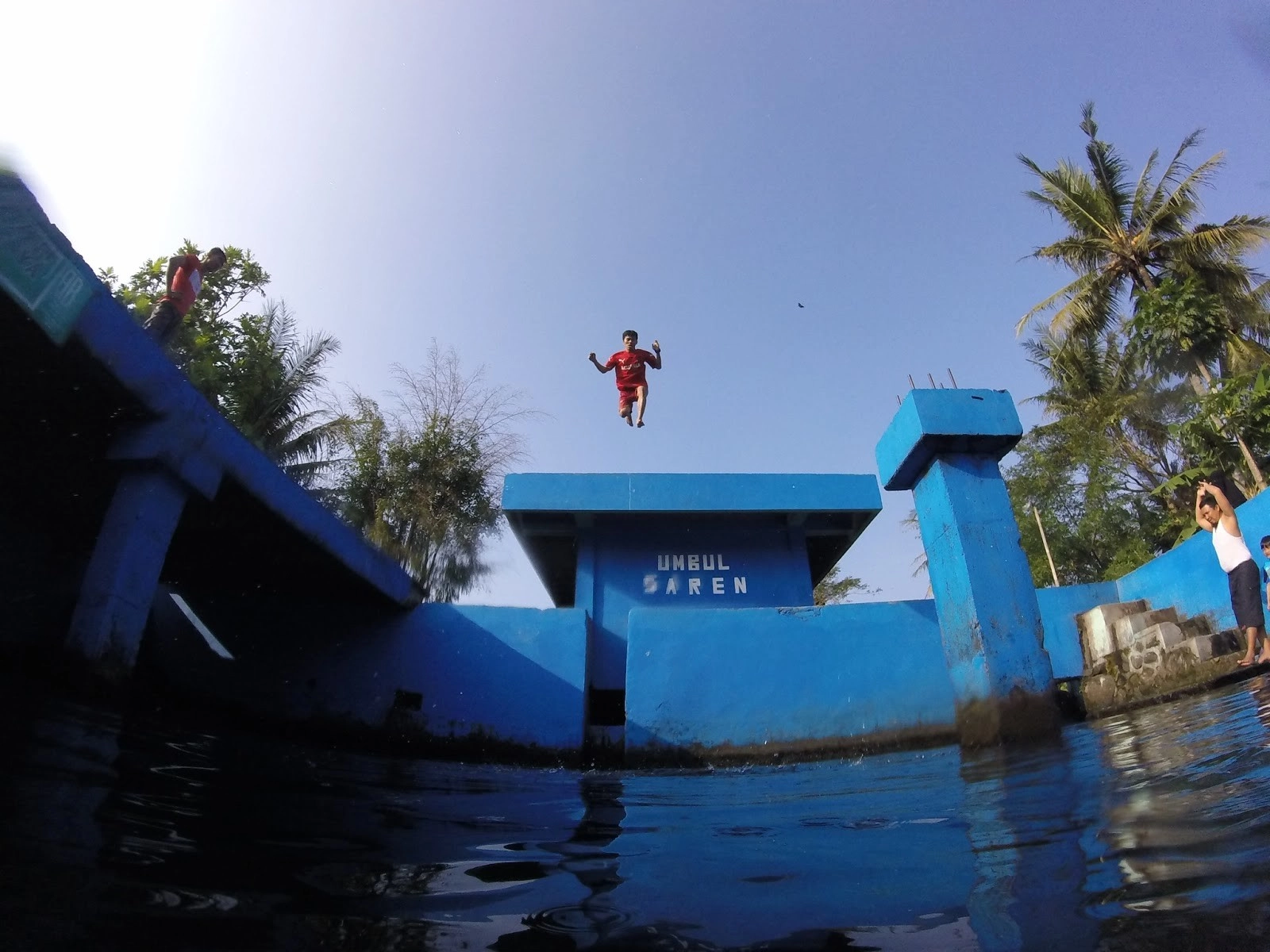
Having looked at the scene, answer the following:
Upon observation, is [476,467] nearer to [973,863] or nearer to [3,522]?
[3,522]

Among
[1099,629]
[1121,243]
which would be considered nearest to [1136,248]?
[1121,243]

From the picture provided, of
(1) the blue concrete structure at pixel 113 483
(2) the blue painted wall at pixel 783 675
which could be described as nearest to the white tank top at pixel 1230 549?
(2) the blue painted wall at pixel 783 675

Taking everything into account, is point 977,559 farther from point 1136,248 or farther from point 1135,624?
point 1136,248

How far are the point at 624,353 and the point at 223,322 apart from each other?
1051 centimetres

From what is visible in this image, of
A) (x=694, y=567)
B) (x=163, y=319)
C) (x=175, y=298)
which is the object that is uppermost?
(x=175, y=298)

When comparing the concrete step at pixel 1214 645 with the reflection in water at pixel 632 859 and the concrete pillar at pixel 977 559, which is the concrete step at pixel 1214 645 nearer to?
the concrete pillar at pixel 977 559

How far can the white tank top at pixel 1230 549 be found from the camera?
5496mm

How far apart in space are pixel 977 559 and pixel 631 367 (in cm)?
516

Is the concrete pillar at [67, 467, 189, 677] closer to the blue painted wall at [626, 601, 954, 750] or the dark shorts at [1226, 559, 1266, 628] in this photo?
the blue painted wall at [626, 601, 954, 750]

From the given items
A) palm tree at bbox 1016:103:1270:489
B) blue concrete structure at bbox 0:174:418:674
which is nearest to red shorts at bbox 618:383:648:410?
blue concrete structure at bbox 0:174:418:674

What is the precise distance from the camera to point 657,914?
4.63 feet

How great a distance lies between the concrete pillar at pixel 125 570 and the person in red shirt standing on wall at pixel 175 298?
224cm

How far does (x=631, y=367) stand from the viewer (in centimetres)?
901

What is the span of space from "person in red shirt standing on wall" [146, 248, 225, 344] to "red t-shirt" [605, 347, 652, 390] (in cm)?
471
